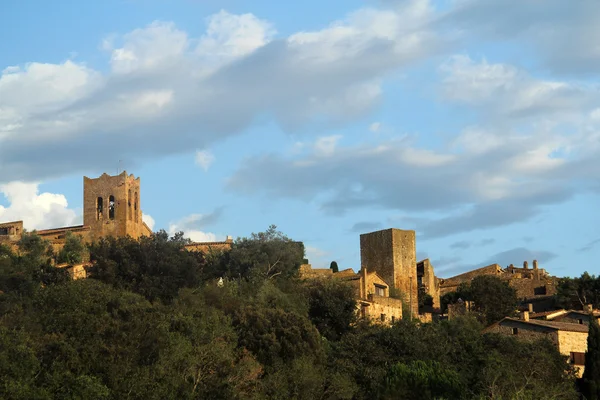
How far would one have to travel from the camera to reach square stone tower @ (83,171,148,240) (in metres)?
72.2

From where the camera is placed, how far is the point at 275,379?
4262cm

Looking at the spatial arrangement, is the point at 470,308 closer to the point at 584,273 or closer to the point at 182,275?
the point at 584,273

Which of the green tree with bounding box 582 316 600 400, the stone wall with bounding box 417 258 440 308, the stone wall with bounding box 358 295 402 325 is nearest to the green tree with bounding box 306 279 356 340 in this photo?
the stone wall with bounding box 358 295 402 325

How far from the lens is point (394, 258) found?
69.1 metres

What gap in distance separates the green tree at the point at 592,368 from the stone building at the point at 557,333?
16.7ft

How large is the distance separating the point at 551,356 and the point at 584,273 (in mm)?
19196

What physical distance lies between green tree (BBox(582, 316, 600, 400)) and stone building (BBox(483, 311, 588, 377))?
509cm

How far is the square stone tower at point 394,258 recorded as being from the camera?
68750 millimetres

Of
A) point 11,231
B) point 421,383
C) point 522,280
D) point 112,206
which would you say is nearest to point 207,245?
point 112,206

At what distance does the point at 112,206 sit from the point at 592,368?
122 ft

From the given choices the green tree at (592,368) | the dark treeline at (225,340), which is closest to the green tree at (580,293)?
the dark treeline at (225,340)

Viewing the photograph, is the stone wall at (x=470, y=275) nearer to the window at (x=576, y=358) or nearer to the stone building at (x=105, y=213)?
the stone building at (x=105, y=213)

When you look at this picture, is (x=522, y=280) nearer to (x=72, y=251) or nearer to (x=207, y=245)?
(x=207, y=245)

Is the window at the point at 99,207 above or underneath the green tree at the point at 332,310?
above
